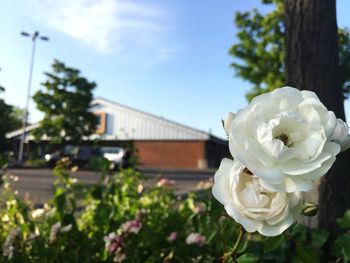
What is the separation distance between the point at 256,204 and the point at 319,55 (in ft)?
7.67

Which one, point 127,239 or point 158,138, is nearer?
point 127,239

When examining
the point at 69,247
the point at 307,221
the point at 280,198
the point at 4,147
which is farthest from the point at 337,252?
the point at 4,147

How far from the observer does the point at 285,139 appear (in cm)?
76

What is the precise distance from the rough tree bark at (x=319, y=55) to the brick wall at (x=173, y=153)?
31929mm

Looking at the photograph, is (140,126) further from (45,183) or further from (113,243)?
(113,243)

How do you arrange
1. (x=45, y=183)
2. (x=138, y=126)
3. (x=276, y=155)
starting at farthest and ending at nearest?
(x=138, y=126)
(x=45, y=183)
(x=276, y=155)

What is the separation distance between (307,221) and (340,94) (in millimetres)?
890

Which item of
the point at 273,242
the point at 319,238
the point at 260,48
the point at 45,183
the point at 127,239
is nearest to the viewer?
the point at 273,242

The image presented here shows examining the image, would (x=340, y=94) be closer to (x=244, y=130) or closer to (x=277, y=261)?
(x=277, y=261)

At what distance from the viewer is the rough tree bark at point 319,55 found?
2.82 metres

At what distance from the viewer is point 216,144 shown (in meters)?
37.7

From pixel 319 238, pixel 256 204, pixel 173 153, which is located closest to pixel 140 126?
pixel 173 153

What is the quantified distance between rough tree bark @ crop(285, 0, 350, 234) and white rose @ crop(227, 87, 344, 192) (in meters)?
2.13

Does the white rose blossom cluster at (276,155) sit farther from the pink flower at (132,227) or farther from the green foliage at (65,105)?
the green foliage at (65,105)
